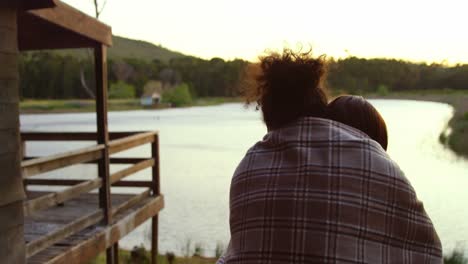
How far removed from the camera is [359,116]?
1770 millimetres

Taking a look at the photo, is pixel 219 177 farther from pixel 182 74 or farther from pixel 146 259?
pixel 182 74

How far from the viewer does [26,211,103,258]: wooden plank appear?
442 cm

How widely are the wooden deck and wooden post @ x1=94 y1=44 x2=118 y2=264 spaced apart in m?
0.11

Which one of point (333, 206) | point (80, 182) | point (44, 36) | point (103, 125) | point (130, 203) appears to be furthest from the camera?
point (130, 203)

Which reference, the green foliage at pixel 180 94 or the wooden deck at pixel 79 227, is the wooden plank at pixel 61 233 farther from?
the green foliage at pixel 180 94

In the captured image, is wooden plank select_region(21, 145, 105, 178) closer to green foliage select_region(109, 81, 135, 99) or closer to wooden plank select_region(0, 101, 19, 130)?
wooden plank select_region(0, 101, 19, 130)

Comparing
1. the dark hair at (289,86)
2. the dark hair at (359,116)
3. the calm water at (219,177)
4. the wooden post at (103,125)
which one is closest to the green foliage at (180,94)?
the calm water at (219,177)

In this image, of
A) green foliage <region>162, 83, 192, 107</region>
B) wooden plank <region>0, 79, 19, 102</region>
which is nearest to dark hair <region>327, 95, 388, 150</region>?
wooden plank <region>0, 79, 19, 102</region>

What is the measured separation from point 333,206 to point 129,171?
17.9 feet

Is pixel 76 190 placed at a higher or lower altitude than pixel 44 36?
lower

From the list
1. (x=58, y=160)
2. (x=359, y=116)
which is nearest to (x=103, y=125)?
(x=58, y=160)

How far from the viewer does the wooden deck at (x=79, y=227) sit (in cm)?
479

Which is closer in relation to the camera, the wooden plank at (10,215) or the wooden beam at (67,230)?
the wooden plank at (10,215)


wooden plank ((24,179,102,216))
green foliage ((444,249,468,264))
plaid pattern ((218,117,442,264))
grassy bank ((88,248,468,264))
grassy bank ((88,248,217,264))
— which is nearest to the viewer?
plaid pattern ((218,117,442,264))
